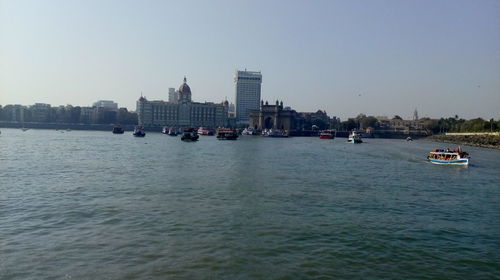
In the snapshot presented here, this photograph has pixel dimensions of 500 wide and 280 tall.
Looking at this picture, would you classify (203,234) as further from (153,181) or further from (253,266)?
(153,181)

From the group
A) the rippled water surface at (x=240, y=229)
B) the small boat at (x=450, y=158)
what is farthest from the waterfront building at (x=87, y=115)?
the rippled water surface at (x=240, y=229)

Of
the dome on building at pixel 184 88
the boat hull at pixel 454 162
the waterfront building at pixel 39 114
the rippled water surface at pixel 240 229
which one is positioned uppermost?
the dome on building at pixel 184 88

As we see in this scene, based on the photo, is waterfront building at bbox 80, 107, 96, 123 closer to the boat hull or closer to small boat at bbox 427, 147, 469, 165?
small boat at bbox 427, 147, 469, 165

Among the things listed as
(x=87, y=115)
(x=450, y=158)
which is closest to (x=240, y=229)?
(x=450, y=158)

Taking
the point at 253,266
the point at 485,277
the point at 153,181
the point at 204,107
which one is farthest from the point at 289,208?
the point at 204,107

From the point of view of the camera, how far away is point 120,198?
2134cm

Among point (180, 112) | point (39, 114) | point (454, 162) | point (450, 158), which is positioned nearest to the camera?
point (454, 162)

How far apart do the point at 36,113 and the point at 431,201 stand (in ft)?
616

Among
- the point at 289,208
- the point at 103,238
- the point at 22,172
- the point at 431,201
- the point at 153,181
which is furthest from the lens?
the point at 22,172

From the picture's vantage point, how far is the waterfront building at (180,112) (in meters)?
184

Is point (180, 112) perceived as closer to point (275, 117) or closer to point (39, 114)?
point (275, 117)

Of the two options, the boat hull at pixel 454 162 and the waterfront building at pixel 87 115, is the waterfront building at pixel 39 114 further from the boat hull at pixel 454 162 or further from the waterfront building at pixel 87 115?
the boat hull at pixel 454 162

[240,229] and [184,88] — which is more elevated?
[184,88]

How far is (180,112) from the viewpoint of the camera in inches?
7377
